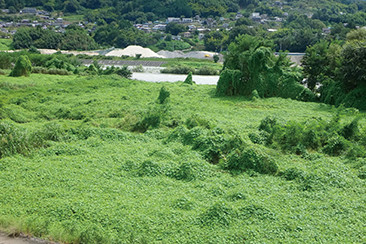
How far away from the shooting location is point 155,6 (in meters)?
128

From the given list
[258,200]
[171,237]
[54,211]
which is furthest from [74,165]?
[258,200]

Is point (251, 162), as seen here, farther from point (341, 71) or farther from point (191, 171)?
point (341, 71)

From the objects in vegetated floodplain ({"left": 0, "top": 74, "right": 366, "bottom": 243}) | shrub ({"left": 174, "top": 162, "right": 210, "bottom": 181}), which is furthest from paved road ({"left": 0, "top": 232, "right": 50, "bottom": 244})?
shrub ({"left": 174, "top": 162, "right": 210, "bottom": 181})

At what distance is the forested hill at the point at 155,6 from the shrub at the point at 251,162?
113852 millimetres

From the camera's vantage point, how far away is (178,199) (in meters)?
9.16

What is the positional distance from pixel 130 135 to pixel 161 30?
92168mm

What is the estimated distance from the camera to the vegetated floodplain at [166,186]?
8.08 meters

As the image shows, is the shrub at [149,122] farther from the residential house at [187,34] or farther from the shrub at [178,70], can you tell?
the residential house at [187,34]

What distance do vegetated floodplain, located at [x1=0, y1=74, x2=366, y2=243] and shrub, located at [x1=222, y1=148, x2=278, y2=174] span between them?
42 mm

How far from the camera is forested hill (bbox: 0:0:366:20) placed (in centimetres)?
12206

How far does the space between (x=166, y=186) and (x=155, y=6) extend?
125109 mm

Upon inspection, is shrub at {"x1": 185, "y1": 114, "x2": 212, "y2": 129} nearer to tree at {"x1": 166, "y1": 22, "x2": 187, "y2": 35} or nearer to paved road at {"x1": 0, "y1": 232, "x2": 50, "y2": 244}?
paved road at {"x1": 0, "y1": 232, "x2": 50, "y2": 244}

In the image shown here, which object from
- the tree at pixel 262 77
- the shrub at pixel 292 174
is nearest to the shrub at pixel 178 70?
the tree at pixel 262 77

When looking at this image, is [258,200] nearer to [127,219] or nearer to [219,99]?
[127,219]
